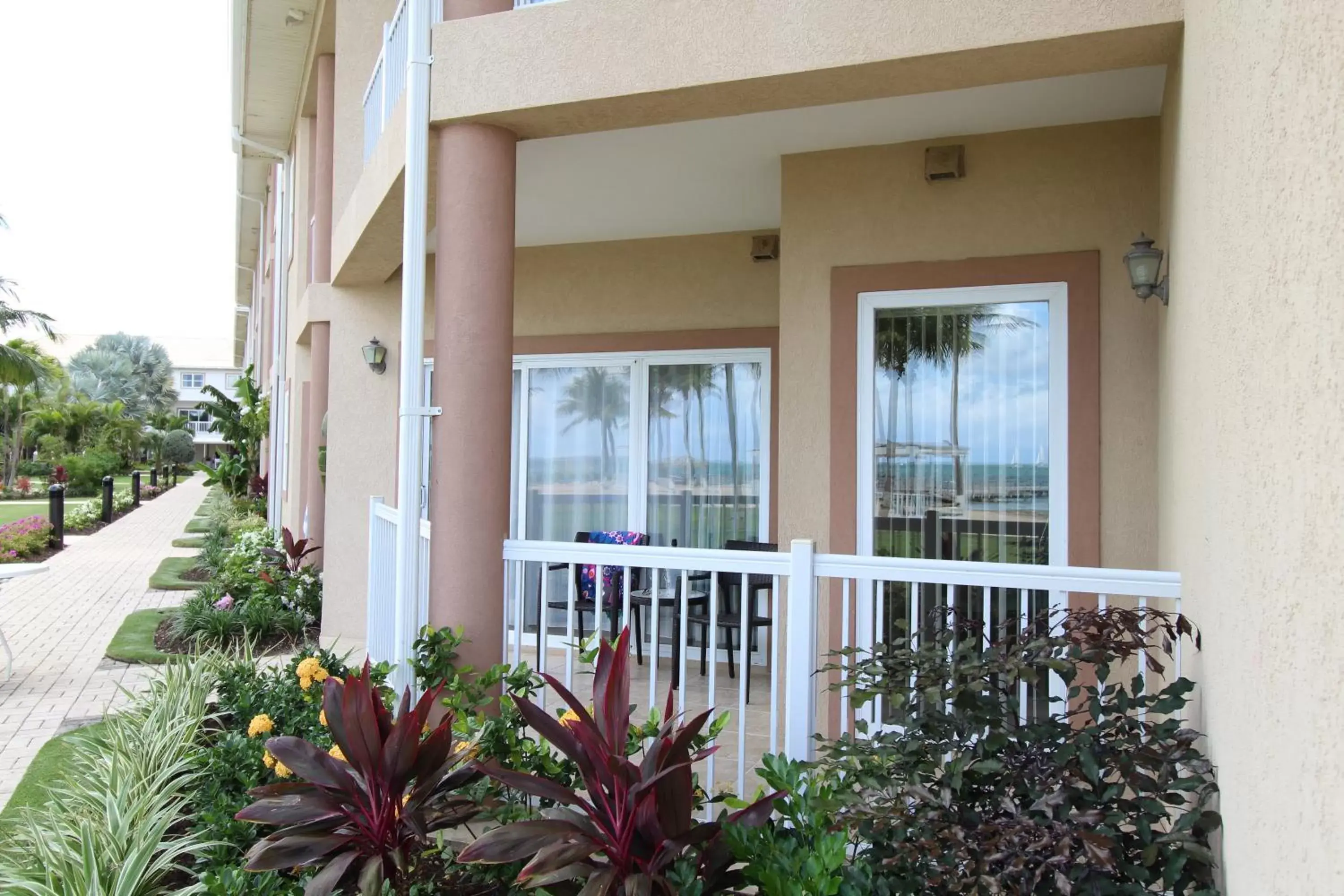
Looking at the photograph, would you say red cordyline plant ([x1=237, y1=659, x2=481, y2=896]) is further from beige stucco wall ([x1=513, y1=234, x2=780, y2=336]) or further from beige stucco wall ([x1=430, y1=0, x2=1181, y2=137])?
beige stucco wall ([x1=513, y1=234, x2=780, y2=336])

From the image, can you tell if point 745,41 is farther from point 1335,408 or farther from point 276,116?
point 276,116

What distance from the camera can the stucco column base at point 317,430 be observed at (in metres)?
10.5

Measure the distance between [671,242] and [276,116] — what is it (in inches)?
363

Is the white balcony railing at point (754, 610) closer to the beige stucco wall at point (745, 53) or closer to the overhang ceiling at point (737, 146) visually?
the beige stucco wall at point (745, 53)

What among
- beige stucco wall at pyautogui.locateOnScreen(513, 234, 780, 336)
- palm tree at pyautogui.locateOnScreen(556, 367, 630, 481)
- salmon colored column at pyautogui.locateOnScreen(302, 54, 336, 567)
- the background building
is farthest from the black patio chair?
the background building

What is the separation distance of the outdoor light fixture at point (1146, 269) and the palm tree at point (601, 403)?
175 inches

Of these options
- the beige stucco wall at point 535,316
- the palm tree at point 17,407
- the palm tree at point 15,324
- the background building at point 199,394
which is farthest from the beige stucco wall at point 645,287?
the background building at point 199,394

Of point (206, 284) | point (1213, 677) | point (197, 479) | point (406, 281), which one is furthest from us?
point (206, 284)

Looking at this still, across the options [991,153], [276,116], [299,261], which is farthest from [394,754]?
[276,116]

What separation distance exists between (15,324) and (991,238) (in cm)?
3027

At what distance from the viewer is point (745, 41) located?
3.96 meters

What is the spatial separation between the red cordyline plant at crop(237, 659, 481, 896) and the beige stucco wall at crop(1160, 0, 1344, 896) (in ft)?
7.70

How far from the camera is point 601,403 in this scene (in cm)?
806

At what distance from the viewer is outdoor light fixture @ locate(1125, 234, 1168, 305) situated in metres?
4.12
